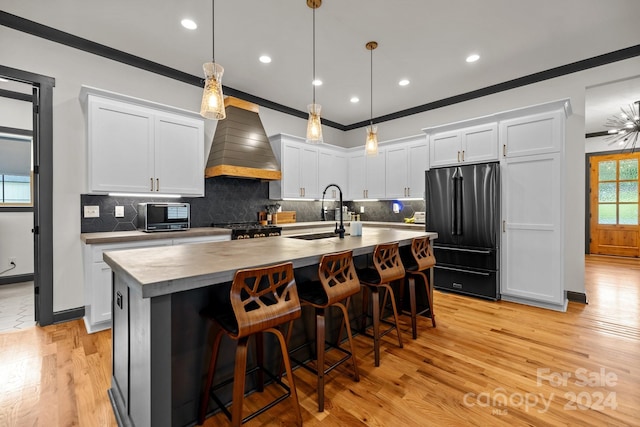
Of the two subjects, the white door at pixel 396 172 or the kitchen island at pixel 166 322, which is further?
the white door at pixel 396 172

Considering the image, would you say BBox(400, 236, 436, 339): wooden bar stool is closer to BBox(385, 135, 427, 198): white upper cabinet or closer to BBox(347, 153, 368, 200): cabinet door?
BBox(385, 135, 427, 198): white upper cabinet

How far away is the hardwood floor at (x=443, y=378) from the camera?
1.77 m

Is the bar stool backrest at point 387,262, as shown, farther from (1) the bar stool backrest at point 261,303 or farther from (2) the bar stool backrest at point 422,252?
(1) the bar stool backrest at point 261,303

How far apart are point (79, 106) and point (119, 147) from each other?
0.63 meters

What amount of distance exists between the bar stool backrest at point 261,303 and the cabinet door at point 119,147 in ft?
8.62

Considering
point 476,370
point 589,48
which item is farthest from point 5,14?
point 589,48

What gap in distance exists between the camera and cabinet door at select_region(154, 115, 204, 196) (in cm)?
361

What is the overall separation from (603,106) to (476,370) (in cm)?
579

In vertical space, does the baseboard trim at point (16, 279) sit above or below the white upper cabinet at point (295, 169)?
below

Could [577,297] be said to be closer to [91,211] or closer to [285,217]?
[285,217]

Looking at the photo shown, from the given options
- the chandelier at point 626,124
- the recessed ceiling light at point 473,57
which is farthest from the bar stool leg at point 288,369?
the chandelier at point 626,124

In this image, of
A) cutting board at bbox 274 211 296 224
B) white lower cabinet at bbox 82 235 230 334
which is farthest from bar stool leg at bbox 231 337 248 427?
cutting board at bbox 274 211 296 224

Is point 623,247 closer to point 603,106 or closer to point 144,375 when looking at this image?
point 603,106

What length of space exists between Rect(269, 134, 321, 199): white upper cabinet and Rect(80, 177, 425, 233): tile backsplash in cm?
33
